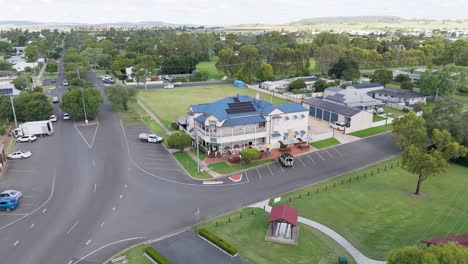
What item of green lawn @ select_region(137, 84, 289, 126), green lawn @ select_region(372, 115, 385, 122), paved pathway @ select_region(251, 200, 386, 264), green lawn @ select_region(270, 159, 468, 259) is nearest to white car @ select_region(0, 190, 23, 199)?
paved pathway @ select_region(251, 200, 386, 264)

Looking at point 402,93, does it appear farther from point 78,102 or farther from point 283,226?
point 78,102

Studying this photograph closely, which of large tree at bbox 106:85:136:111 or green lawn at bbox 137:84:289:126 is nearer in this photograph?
large tree at bbox 106:85:136:111

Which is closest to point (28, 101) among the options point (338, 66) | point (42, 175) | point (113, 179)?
point (42, 175)

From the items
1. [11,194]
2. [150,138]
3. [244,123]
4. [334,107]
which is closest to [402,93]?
[334,107]

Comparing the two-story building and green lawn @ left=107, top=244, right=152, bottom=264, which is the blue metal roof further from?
green lawn @ left=107, top=244, right=152, bottom=264

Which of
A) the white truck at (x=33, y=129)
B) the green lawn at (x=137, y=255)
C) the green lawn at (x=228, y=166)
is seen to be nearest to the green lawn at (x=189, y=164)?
the green lawn at (x=228, y=166)

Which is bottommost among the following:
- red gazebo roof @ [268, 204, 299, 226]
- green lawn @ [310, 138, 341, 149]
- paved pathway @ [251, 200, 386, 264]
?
paved pathway @ [251, 200, 386, 264]

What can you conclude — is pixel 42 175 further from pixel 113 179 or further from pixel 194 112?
pixel 194 112

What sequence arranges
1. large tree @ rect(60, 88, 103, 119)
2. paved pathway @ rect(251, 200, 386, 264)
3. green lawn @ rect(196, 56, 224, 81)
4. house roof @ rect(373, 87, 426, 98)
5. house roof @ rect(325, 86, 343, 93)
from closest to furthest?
1. paved pathway @ rect(251, 200, 386, 264)
2. large tree @ rect(60, 88, 103, 119)
3. house roof @ rect(373, 87, 426, 98)
4. house roof @ rect(325, 86, 343, 93)
5. green lawn @ rect(196, 56, 224, 81)
